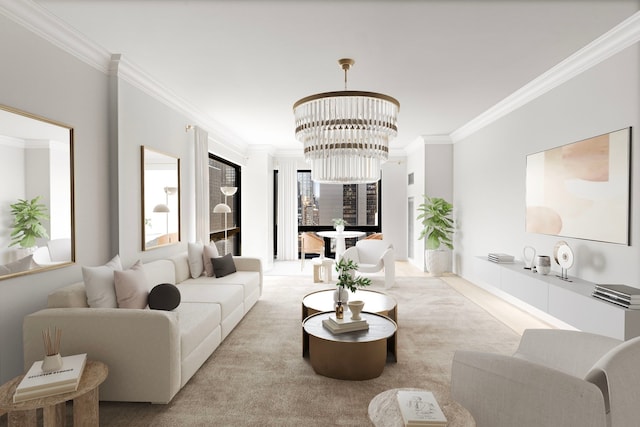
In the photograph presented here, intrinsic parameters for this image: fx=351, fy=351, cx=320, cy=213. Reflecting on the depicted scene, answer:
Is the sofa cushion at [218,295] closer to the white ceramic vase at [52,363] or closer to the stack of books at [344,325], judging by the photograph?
the stack of books at [344,325]

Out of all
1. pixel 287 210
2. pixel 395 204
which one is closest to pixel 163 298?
pixel 287 210

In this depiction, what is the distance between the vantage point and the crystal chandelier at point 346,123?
113 inches

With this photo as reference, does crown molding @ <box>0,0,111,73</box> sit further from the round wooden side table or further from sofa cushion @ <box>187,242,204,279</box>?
the round wooden side table

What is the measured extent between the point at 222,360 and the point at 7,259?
175 centimetres

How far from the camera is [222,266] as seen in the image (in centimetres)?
457

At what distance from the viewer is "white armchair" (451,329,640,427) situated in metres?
1.41

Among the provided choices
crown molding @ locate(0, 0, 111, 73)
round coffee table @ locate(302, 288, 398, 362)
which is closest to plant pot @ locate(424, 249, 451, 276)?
round coffee table @ locate(302, 288, 398, 362)

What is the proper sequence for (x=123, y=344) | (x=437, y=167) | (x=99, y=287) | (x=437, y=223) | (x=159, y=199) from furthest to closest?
(x=437, y=167) < (x=437, y=223) < (x=159, y=199) < (x=99, y=287) < (x=123, y=344)

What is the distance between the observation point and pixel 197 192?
5.12 metres

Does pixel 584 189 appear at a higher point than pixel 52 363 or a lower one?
higher

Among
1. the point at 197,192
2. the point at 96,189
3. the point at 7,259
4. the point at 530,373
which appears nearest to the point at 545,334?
the point at 530,373

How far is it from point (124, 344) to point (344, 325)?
62.6 inches

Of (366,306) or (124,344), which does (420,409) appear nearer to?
(124,344)

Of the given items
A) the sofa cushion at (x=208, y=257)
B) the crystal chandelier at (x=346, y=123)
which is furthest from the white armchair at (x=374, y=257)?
the crystal chandelier at (x=346, y=123)
